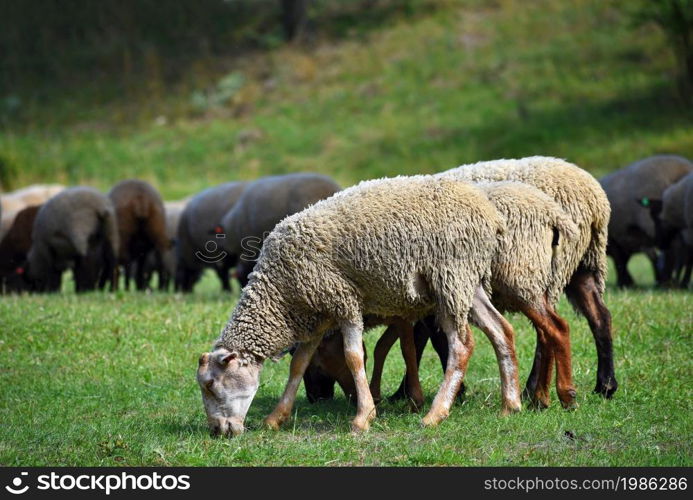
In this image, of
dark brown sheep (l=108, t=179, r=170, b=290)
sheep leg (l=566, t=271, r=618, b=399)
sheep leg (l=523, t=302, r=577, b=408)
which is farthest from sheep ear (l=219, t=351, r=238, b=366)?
dark brown sheep (l=108, t=179, r=170, b=290)

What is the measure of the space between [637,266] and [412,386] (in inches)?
576

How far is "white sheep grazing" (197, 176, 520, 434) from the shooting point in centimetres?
758

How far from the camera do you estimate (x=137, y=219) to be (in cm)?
1720

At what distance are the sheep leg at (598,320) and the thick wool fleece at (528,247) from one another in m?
0.47

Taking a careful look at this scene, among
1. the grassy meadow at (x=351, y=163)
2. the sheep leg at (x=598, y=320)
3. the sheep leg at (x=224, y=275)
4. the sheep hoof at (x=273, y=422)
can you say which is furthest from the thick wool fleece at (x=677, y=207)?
the sheep hoof at (x=273, y=422)

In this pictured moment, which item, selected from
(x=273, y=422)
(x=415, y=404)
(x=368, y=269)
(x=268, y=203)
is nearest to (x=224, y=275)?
(x=268, y=203)

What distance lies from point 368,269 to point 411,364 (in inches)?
42.2

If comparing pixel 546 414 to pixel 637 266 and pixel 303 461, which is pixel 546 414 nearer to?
pixel 303 461

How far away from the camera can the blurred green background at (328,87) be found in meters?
29.7

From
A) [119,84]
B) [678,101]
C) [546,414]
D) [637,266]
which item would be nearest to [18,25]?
[119,84]

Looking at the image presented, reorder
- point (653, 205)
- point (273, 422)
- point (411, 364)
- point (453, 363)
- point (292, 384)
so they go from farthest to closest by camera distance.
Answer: point (653, 205)
point (411, 364)
point (292, 384)
point (273, 422)
point (453, 363)

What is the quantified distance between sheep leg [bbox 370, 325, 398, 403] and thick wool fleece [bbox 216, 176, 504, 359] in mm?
818

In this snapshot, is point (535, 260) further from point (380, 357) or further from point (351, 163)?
point (351, 163)

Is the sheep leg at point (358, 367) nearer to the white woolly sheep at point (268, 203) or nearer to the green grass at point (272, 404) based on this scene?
the green grass at point (272, 404)
